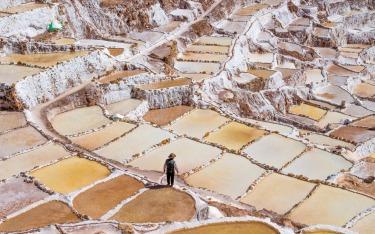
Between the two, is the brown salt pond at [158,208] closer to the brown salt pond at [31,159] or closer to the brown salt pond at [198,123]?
the brown salt pond at [31,159]

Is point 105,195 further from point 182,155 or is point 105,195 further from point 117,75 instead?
point 117,75

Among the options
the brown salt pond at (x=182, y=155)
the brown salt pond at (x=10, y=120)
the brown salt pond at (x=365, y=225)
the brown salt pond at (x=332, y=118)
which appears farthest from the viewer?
the brown salt pond at (x=332, y=118)

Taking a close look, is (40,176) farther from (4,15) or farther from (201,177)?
(4,15)

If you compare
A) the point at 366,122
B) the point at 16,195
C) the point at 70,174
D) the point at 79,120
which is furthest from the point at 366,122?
the point at 16,195

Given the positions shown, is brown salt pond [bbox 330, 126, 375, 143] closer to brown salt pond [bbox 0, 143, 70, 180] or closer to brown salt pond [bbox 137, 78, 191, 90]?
brown salt pond [bbox 137, 78, 191, 90]

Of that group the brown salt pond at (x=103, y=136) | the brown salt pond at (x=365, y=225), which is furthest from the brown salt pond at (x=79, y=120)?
the brown salt pond at (x=365, y=225)
